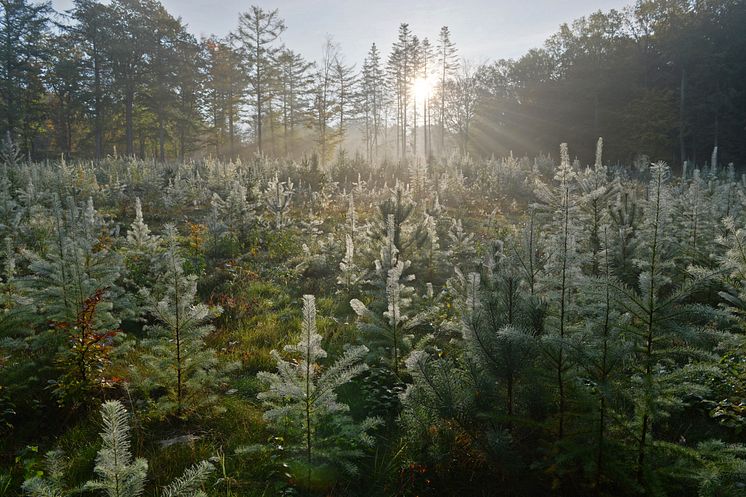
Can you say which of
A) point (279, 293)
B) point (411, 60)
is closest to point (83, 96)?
point (411, 60)

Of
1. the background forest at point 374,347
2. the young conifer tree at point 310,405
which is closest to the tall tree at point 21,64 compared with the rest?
the background forest at point 374,347

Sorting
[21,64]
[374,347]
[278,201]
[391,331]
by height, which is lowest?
[374,347]

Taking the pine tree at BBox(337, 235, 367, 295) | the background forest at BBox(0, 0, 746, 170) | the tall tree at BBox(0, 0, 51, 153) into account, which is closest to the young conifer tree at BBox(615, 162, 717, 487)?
the pine tree at BBox(337, 235, 367, 295)

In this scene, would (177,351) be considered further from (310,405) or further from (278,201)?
(278,201)

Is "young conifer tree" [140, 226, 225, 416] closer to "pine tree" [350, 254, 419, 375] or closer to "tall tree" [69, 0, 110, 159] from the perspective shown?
"pine tree" [350, 254, 419, 375]

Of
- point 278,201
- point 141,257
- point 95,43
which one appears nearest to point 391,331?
point 141,257

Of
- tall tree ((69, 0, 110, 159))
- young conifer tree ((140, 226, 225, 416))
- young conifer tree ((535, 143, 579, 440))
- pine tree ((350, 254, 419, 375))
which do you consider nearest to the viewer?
young conifer tree ((535, 143, 579, 440))

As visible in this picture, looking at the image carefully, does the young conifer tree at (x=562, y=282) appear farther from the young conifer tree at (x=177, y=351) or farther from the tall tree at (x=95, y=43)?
the tall tree at (x=95, y=43)

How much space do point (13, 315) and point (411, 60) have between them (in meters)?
52.2

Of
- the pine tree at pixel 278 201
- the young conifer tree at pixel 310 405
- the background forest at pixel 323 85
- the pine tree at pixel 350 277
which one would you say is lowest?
the young conifer tree at pixel 310 405

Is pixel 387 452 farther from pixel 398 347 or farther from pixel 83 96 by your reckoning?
pixel 83 96

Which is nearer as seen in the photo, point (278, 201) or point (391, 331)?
point (391, 331)

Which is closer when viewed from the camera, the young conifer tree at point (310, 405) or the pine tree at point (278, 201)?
the young conifer tree at point (310, 405)

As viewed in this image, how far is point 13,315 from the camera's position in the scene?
404 cm
